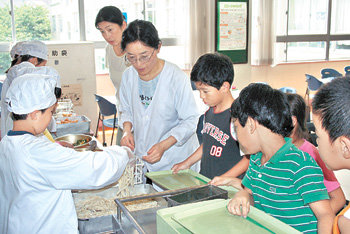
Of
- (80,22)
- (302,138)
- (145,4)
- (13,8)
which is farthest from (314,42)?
(302,138)

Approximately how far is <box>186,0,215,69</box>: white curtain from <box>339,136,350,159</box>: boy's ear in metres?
5.32

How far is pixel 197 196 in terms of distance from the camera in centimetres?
120

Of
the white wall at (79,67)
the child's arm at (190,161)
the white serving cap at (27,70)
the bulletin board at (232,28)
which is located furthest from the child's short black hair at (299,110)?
the bulletin board at (232,28)

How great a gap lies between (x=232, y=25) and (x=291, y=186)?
5.42 meters

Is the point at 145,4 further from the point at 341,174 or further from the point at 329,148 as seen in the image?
the point at 329,148

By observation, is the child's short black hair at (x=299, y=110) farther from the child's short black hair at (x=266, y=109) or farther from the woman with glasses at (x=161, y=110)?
the woman with glasses at (x=161, y=110)

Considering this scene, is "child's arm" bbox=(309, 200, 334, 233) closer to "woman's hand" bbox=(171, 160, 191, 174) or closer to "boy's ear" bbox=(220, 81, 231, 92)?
"woman's hand" bbox=(171, 160, 191, 174)

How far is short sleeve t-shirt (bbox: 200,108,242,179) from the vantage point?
1.72 m

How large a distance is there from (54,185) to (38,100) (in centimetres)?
32

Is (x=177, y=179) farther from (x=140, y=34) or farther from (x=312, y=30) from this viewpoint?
(x=312, y=30)

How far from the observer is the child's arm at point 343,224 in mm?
833

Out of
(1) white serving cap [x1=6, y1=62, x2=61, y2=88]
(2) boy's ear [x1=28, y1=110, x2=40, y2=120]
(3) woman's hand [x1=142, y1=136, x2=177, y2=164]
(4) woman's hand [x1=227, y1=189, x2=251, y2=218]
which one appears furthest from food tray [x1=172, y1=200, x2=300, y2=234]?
(1) white serving cap [x1=6, y1=62, x2=61, y2=88]

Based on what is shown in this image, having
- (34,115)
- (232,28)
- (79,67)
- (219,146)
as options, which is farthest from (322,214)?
(232,28)

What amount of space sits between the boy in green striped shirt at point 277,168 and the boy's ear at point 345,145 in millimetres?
282
